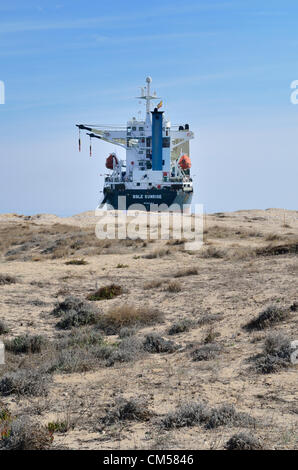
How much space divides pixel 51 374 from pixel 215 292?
247 inches

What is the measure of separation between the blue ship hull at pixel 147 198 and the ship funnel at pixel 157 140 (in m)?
3.40

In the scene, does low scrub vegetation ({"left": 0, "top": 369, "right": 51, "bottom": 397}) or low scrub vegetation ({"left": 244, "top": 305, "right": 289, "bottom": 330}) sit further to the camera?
low scrub vegetation ({"left": 244, "top": 305, "right": 289, "bottom": 330})

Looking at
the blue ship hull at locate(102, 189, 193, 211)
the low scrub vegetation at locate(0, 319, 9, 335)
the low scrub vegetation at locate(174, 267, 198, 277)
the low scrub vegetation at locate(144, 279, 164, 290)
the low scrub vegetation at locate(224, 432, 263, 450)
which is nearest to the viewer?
the low scrub vegetation at locate(224, 432, 263, 450)

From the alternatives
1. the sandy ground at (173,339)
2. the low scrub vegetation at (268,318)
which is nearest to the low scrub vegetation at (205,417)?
the sandy ground at (173,339)

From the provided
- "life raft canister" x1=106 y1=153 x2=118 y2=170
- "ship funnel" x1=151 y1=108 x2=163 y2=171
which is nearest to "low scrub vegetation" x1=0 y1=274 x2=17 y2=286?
"ship funnel" x1=151 y1=108 x2=163 y2=171

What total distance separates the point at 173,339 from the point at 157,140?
52.2 meters

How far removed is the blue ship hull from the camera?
58625 millimetres

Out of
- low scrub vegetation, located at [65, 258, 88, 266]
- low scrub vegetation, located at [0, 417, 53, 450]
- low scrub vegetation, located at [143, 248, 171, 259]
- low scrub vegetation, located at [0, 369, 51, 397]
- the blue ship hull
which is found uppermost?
the blue ship hull

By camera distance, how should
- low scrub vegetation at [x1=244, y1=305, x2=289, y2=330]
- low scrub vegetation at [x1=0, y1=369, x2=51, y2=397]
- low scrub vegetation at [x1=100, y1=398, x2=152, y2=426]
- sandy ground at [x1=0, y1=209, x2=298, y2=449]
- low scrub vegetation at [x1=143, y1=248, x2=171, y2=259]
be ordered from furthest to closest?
low scrub vegetation at [x1=143, y1=248, x2=171, y2=259] → low scrub vegetation at [x1=244, y1=305, x2=289, y2=330] → low scrub vegetation at [x1=0, y1=369, x2=51, y2=397] → low scrub vegetation at [x1=100, y1=398, x2=152, y2=426] → sandy ground at [x1=0, y1=209, x2=298, y2=449]

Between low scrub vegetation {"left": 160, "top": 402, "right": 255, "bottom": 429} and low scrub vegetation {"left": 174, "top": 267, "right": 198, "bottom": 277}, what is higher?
low scrub vegetation {"left": 174, "top": 267, "right": 198, "bottom": 277}

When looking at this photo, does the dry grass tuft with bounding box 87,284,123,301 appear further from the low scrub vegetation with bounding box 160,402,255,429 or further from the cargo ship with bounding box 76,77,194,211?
the cargo ship with bounding box 76,77,194,211

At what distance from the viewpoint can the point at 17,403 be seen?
6711mm

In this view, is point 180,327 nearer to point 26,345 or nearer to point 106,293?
→ point 26,345

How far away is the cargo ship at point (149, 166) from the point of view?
194 feet
